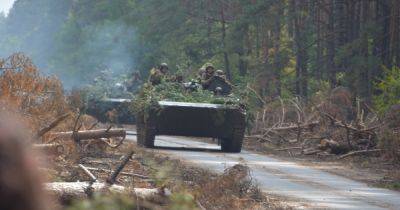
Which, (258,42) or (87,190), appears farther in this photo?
(258,42)

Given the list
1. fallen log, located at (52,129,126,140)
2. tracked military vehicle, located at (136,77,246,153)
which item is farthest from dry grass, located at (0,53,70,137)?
tracked military vehicle, located at (136,77,246,153)

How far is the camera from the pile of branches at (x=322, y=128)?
21297 millimetres

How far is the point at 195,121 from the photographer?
2083 cm

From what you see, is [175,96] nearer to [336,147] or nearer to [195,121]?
[195,121]

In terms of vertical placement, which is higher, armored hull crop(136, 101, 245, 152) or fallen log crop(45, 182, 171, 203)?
fallen log crop(45, 182, 171, 203)

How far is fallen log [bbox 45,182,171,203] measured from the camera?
723 centimetres

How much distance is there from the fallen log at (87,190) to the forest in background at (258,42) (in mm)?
16481

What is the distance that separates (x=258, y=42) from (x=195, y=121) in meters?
32.1

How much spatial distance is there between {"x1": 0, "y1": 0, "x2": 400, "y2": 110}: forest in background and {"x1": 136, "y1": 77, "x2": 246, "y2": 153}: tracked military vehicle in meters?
3.47

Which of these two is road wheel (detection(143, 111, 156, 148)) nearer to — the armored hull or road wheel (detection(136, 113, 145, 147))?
the armored hull

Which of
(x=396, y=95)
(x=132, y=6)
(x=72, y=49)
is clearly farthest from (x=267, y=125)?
(x=72, y=49)

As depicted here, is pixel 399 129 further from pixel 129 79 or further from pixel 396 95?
pixel 129 79

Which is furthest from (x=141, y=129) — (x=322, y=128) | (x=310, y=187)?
(x=310, y=187)

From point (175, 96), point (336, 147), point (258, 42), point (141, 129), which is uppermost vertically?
point (258, 42)
